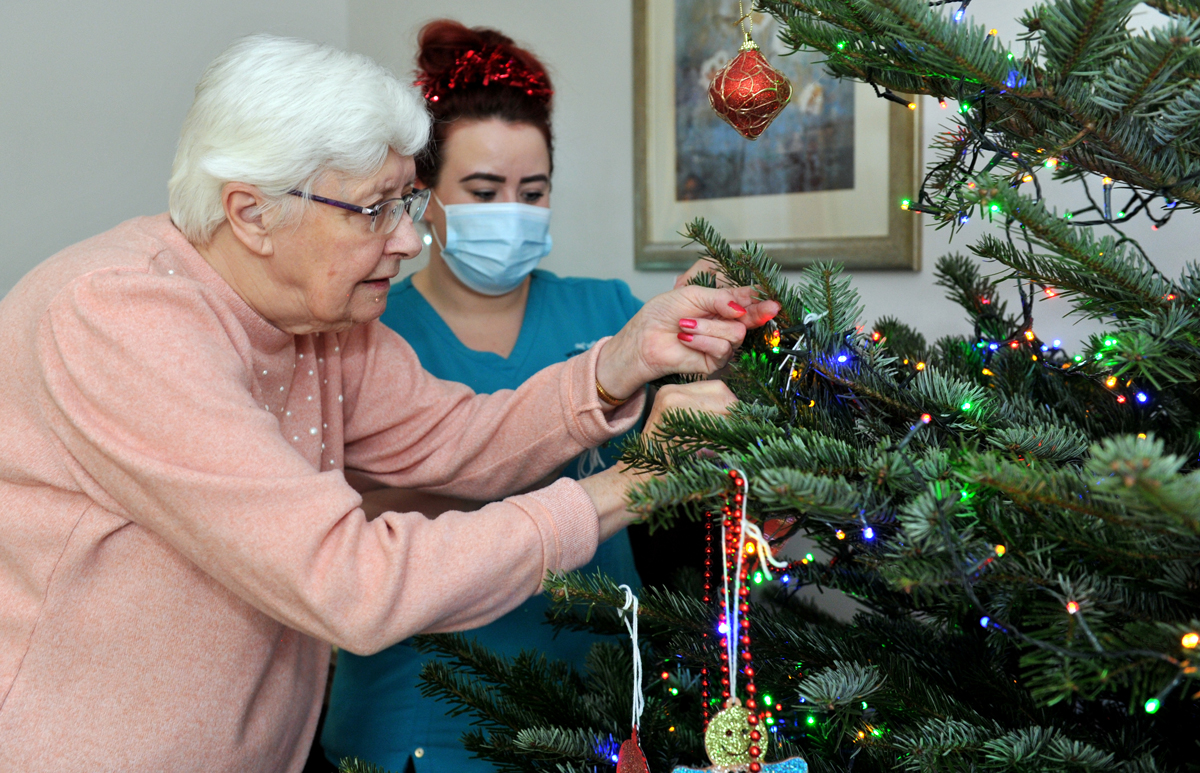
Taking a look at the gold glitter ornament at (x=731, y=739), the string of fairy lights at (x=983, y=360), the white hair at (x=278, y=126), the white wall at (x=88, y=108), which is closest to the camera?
the string of fairy lights at (x=983, y=360)

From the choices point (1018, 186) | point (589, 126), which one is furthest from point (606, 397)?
point (589, 126)

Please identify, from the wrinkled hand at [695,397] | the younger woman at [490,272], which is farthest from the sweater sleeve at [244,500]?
the younger woman at [490,272]

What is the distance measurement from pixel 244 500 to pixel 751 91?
580 millimetres

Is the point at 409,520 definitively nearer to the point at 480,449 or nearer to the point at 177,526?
the point at 177,526

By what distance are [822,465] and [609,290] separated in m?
1.08

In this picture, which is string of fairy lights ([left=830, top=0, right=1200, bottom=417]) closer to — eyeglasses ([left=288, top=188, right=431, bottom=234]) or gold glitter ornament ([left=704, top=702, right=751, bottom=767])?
gold glitter ornament ([left=704, top=702, right=751, bottom=767])

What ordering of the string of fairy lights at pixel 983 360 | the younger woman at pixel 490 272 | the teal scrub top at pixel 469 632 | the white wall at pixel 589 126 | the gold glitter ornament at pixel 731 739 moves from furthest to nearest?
the white wall at pixel 589 126 → the younger woman at pixel 490 272 → the teal scrub top at pixel 469 632 → the gold glitter ornament at pixel 731 739 → the string of fairy lights at pixel 983 360

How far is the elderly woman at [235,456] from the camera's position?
0.73 meters

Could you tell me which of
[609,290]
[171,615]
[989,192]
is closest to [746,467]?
[989,192]

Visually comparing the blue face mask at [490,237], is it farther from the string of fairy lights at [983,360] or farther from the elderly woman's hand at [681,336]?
the string of fairy lights at [983,360]

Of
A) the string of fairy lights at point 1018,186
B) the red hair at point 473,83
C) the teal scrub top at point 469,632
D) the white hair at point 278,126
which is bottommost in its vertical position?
the teal scrub top at point 469,632

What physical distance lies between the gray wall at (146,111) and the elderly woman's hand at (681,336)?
0.96 meters

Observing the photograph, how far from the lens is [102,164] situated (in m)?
1.99

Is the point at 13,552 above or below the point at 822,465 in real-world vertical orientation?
below
